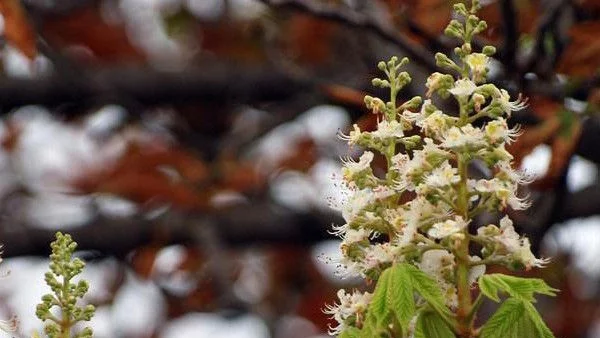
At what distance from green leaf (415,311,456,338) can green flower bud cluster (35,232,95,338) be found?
19.8 inches

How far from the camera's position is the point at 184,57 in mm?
9516

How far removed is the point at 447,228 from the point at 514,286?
17cm

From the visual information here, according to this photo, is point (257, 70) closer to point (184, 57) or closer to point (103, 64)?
point (103, 64)

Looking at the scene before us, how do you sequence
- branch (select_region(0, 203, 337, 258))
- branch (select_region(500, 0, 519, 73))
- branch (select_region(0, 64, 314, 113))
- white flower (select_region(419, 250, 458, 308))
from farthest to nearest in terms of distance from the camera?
branch (select_region(0, 64, 314, 113)) < branch (select_region(0, 203, 337, 258)) < branch (select_region(500, 0, 519, 73)) < white flower (select_region(419, 250, 458, 308))

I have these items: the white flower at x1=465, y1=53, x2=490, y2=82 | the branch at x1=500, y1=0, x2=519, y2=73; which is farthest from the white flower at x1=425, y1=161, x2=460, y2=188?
the branch at x1=500, y1=0, x2=519, y2=73

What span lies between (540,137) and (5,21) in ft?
6.21

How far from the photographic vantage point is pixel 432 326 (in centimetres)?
231

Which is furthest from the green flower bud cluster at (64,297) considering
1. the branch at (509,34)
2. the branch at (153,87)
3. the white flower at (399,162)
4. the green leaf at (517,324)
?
the branch at (153,87)

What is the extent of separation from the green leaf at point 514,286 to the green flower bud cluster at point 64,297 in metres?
0.61

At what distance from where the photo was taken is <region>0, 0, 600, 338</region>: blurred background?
533cm

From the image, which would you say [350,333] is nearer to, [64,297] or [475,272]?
[475,272]

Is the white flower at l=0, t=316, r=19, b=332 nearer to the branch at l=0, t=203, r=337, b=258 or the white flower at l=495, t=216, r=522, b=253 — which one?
the white flower at l=495, t=216, r=522, b=253

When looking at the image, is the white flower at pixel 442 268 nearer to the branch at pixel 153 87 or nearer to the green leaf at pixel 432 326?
the green leaf at pixel 432 326

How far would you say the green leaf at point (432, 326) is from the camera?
2.29 metres
